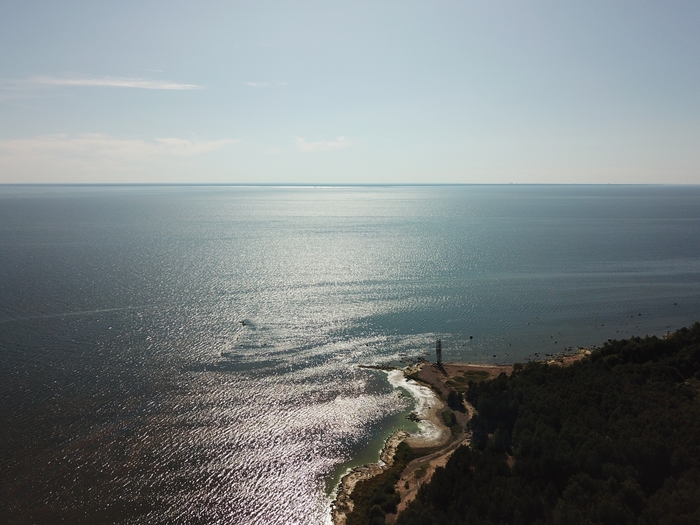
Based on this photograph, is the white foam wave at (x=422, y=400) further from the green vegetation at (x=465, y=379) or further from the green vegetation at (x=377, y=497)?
the green vegetation at (x=377, y=497)

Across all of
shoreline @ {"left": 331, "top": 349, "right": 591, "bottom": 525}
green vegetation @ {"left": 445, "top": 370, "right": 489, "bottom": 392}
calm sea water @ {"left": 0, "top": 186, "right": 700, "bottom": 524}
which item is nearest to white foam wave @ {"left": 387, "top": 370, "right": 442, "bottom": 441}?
shoreline @ {"left": 331, "top": 349, "right": 591, "bottom": 525}

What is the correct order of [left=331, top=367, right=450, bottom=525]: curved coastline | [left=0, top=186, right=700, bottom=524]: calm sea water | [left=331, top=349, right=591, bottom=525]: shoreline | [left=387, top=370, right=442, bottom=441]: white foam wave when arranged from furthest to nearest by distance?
[left=387, top=370, right=442, bottom=441]: white foam wave
[left=0, top=186, right=700, bottom=524]: calm sea water
[left=331, top=349, right=591, bottom=525]: shoreline
[left=331, top=367, right=450, bottom=525]: curved coastline

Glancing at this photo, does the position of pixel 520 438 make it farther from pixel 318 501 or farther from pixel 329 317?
pixel 329 317

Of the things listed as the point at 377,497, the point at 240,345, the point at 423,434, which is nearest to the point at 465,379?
the point at 423,434

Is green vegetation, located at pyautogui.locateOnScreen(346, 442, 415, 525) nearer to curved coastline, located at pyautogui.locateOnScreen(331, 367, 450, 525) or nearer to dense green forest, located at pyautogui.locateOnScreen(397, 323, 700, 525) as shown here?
curved coastline, located at pyautogui.locateOnScreen(331, 367, 450, 525)

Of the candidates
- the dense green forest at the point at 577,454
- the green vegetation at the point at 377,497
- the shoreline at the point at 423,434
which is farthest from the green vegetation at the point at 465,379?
the green vegetation at the point at 377,497

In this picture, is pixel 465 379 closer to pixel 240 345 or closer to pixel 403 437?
pixel 403 437
